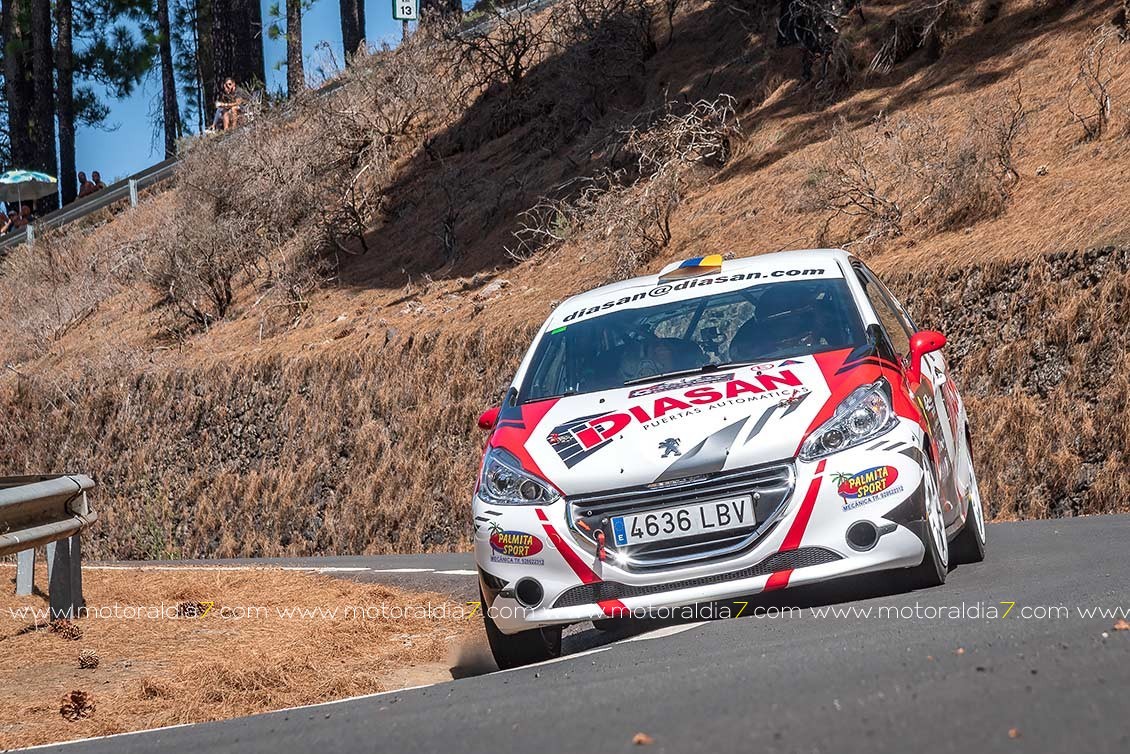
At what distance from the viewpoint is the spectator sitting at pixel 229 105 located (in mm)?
34094

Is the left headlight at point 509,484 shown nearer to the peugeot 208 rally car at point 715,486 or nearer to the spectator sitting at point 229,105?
the peugeot 208 rally car at point 715,486

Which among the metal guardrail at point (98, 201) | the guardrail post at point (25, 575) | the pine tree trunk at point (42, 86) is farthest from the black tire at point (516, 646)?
the pine tree trunk at point (42, 86)

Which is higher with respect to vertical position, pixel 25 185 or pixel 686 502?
pixel 25 185

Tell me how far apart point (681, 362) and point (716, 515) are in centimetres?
138

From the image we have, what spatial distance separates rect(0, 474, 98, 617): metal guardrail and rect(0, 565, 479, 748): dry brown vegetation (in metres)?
0.24

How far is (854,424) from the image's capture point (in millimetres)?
6223

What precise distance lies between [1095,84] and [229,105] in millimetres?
23320

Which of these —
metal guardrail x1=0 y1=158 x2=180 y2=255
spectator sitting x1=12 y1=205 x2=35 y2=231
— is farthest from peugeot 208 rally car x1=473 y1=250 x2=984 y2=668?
spectator sitting x1=12 y1=205 x2=35 y2=231

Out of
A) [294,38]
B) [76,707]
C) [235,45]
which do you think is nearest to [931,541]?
[76,707]

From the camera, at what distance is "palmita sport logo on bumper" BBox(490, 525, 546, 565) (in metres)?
6.29

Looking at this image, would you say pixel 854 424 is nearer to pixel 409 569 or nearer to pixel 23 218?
pixel 409 569

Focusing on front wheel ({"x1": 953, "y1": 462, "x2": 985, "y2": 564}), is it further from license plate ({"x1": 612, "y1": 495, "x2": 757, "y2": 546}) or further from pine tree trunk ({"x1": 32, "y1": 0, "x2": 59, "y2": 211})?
pine tree trunk ({"x1": 32, "y1": 0, "x2": 59, "y2": 211})

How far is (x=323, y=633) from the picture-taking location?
337 inches

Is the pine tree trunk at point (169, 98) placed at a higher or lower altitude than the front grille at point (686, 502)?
higher
